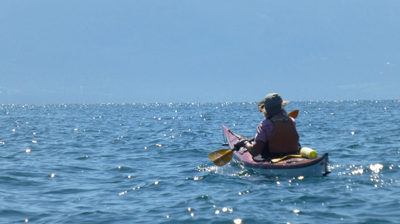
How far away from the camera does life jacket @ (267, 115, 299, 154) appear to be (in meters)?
9.35

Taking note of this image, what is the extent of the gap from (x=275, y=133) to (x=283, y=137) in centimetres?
24

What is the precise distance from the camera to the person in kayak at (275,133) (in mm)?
9391

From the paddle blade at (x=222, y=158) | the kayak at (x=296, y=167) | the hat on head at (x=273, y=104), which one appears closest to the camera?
the kayak at (x=296, y=167)

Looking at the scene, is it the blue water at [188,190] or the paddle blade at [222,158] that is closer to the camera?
the blue water at [188,190]

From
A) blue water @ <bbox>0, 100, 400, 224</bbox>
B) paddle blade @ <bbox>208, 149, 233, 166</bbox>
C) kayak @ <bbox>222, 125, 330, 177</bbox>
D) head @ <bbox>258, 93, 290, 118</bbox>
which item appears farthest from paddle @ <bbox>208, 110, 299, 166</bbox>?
head @ <bbox>258, 93, 290, 118</bbox>

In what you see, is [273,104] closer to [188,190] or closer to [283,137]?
[283,137]

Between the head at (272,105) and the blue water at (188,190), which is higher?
the head at (272,105)

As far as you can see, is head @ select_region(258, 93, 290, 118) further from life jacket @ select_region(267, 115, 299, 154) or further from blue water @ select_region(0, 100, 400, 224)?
blue water @ select_region(0, 100, 400, 224)

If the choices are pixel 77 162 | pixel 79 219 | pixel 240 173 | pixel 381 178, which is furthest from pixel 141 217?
pixel 77 162

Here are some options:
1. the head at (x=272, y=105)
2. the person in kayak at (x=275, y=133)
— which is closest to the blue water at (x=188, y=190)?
the person in kayak at (x=275, y=133)

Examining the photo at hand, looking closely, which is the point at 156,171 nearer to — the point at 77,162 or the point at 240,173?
the point at 240,173

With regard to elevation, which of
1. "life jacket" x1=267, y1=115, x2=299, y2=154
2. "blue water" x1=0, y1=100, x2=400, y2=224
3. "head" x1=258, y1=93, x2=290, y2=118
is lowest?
"blue water" x1=0, y1=100, x2=400, y2=224

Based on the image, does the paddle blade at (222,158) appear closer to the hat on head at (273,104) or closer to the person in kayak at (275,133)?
the person in kayak at (275,133)

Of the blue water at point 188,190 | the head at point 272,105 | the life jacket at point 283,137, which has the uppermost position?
the head at point 272,105
